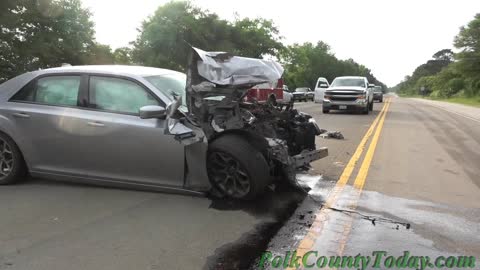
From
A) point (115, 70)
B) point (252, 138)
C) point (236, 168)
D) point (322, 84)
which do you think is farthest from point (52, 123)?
point (322, 84)

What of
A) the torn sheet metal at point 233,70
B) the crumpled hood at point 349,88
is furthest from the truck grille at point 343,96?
the torn sheet metal at point 233,70

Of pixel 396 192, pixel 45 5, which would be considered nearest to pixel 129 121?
pixel 396 192

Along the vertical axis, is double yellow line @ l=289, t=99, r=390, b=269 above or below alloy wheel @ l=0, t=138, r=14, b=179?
below

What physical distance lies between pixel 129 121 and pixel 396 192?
11.6 feet

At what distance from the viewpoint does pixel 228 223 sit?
4953 mm

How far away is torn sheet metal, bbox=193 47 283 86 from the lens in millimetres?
5660

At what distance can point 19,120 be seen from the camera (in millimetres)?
6289

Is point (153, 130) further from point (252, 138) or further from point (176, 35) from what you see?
point (176, 35)

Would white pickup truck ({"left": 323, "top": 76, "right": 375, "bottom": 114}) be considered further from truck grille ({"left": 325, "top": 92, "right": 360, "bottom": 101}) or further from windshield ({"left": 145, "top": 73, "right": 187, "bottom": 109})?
windshield ({"left": 145, "top": 73, "right": 187, "bottom": 109})

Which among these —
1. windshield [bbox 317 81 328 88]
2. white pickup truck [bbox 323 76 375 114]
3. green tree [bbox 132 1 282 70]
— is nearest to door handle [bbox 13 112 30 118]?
white pickup truck [bbox 323 76 375 114]

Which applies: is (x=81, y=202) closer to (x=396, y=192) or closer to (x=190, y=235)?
(x=190, y=235)

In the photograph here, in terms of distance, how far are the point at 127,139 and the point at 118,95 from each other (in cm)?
62

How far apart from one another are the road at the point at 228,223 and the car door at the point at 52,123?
0.38 metres

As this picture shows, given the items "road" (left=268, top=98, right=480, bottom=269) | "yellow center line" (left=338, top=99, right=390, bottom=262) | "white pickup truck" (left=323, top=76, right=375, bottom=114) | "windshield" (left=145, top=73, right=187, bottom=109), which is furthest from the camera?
"white pickup truck" (left=323, top=76, right=375, bottom=114)
